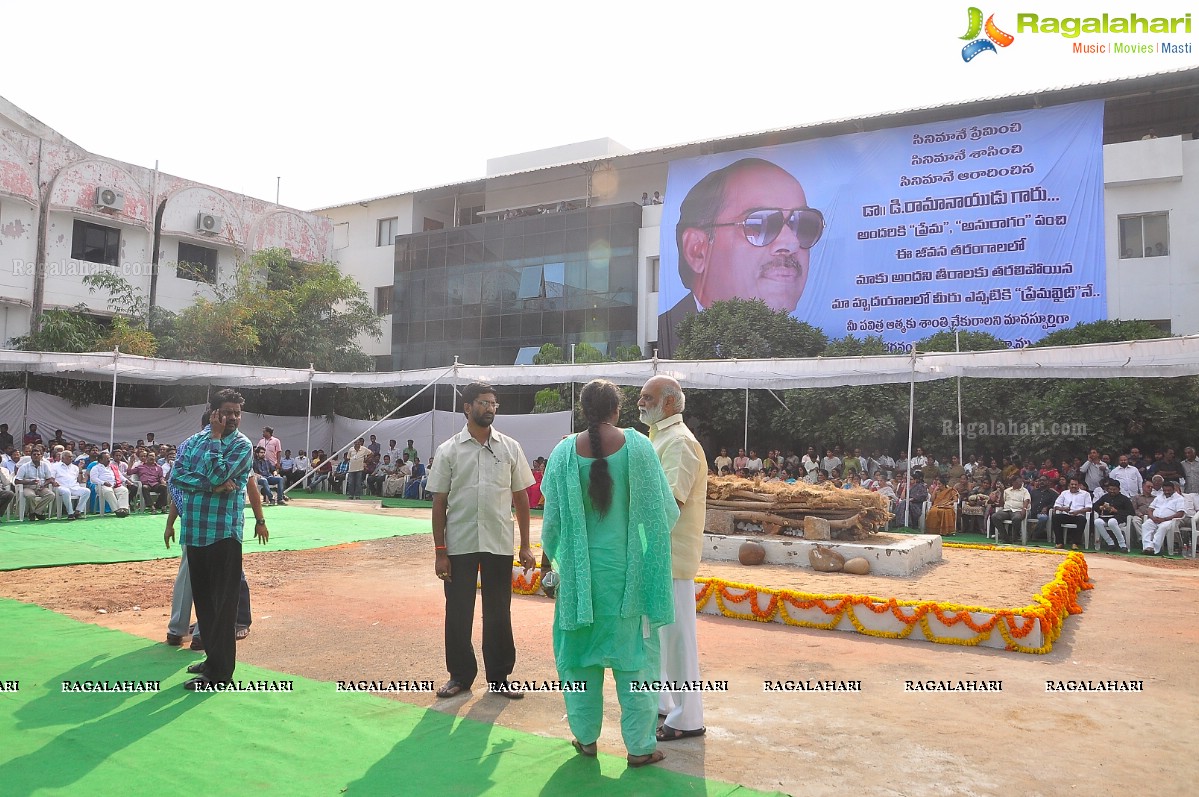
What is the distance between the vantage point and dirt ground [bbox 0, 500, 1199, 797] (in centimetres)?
349

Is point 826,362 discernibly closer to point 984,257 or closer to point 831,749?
point 984,257

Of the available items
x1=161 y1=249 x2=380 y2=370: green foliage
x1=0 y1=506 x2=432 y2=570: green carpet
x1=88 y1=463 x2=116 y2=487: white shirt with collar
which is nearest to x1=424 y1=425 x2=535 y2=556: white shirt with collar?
x1=0 y1=506 x2=432 y2=570: green carpet

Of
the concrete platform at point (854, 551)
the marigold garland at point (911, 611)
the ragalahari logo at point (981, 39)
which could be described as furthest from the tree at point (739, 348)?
the marigold garland at point (911, 611)

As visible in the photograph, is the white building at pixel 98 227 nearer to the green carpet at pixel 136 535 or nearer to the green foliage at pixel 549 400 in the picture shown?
the green foliage at pixel 549 400

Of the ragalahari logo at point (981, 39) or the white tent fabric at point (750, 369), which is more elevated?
the ragalahari logo at point (981, 39)

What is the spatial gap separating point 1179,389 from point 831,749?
632 inches

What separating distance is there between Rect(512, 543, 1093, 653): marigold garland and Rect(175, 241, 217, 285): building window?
2538cm

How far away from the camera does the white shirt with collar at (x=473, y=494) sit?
4516 mm

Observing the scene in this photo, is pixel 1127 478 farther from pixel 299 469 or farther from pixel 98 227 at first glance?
pixel 98 227

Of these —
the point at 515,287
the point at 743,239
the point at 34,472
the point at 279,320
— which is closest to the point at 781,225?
the point at 743,239

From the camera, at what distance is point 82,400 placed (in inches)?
800

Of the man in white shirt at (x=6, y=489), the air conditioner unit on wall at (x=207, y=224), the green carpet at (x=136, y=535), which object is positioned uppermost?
the air conditioner unit on wall at (x=207, y=224)

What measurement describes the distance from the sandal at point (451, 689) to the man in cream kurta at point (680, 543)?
1105 millimetres

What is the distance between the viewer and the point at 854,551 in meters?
8.42
